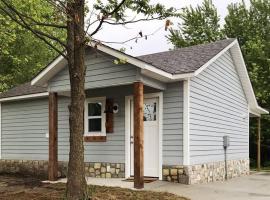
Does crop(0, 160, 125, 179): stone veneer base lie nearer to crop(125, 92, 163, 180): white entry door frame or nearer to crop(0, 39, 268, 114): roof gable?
crop(125, 92, 163, 180): white entry door frame

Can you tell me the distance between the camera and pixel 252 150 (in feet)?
77.2

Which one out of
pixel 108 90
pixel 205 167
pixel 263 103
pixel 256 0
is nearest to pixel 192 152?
pixel 205 167

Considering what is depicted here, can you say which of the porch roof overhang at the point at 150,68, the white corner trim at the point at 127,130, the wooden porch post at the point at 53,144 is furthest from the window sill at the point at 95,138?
the porch roof overhang at the point at 150,68

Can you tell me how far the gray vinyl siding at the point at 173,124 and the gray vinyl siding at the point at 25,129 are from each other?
5.48 meters

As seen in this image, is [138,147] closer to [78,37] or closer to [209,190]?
[209,190]

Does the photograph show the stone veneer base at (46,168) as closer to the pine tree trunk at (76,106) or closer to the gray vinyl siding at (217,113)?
the gray vinyl siding at (217,113)

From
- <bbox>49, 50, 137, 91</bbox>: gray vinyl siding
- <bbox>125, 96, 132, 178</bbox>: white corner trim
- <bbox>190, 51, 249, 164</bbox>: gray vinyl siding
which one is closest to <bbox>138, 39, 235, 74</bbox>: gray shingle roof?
<bbox>190, 51, 249, 164</bbox>: gray vinyl siding

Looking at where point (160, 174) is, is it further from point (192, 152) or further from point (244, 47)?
point (244, 47)

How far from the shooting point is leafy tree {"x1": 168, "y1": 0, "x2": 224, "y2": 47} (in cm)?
2881

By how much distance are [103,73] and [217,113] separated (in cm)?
407

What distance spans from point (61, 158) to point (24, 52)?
55.4 feet

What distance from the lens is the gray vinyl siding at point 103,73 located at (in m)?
10.3

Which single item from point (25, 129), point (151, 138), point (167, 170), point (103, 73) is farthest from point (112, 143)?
point (25, 129)

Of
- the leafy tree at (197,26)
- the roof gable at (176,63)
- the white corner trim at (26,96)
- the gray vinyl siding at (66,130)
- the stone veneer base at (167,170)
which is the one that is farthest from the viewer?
the leafy tree at (197,26)
